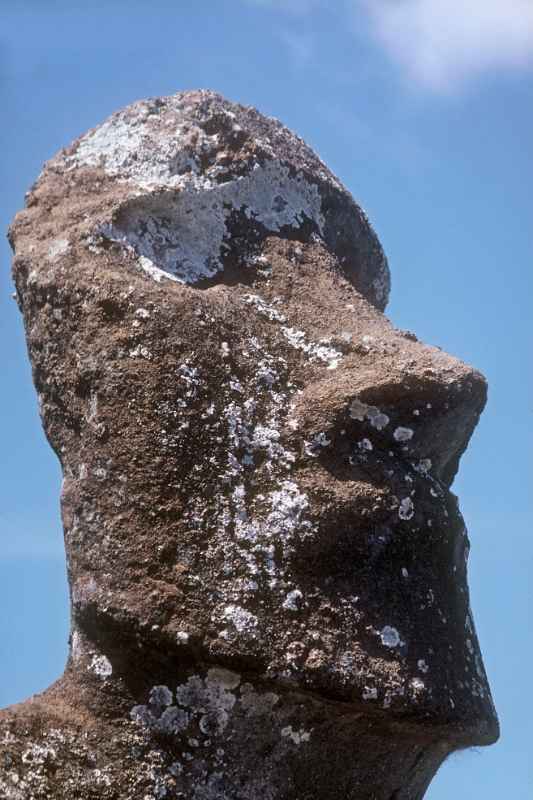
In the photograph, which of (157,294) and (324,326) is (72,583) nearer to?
(157,294)

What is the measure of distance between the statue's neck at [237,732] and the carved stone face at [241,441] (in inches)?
4.2

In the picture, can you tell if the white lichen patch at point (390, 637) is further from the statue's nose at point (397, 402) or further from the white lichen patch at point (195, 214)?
the white lichen patch at point (195, 214)

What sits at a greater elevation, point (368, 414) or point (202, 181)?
point (202, 181)

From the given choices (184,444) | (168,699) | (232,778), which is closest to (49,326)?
(184,444)

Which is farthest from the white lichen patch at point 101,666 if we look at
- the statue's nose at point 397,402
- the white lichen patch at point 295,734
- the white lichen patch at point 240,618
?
the statue's nose at point 397,402

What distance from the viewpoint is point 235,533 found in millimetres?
3250

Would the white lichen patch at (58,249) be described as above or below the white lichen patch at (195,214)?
below

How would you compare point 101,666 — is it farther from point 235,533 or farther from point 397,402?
point 397,402

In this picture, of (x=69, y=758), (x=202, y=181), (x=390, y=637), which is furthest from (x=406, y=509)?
(x=202, y=181)

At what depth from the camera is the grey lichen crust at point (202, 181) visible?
3.85 m

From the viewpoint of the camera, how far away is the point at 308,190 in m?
4.19

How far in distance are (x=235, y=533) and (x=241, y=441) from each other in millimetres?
311

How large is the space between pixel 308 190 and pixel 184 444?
1.36 meters

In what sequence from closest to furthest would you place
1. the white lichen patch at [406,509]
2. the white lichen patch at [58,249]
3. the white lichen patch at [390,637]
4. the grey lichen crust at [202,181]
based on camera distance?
the white lichen patch at [390,637] < the white lichen patch at [406,509] < the white lichen patch at [58,249] < the grey lichen crust at [202,181]
